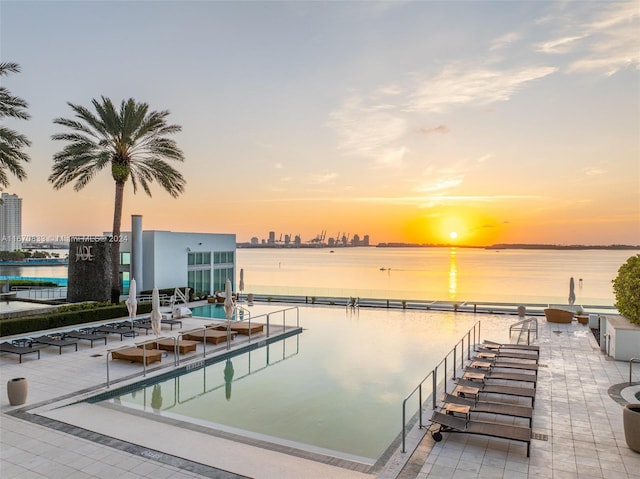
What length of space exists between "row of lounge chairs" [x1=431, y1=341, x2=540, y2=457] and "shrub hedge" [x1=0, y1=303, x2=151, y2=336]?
15.6 m

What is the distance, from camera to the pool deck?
21.5ft

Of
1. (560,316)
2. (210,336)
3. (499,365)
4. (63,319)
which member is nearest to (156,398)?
(210,336)

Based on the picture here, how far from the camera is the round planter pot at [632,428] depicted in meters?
7.14

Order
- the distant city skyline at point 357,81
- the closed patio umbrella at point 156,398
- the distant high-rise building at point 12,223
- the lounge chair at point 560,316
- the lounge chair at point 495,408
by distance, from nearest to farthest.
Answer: the lounge chair at point 495,408
the closed patio umbrella at point 156,398
the distant city skyline at point 357,81
the lounge chair at point 560,316
the distant high-rise building at point 12,223

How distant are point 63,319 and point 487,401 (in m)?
16.6

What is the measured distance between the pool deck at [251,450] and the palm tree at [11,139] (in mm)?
12629

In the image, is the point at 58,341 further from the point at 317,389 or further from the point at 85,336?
the point at 317,389

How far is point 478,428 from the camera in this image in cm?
753

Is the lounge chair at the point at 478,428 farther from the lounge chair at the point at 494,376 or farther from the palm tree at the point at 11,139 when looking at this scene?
the palm tree at the point at 11,139

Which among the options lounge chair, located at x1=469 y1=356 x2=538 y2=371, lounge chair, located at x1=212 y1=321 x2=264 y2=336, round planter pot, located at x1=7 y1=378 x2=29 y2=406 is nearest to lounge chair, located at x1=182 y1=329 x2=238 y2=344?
lounge chair, located at x1=212 y1=321 x2=264 y2=336

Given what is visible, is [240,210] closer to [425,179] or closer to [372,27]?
[425,179]

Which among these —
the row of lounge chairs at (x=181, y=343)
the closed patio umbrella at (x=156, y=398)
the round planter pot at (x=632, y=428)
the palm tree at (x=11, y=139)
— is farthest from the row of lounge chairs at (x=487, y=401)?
the palm tree at (x=11, y=139)

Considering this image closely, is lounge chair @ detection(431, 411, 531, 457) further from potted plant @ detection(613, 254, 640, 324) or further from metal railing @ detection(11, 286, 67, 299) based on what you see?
metal railing @ detection(11, 286, 67, 299)

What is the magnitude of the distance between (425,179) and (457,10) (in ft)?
68.6
